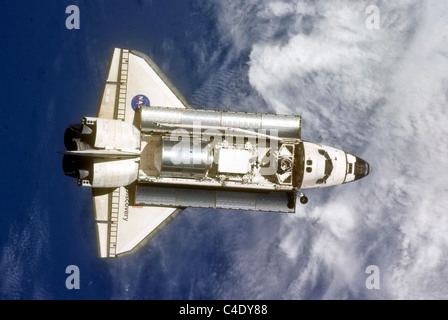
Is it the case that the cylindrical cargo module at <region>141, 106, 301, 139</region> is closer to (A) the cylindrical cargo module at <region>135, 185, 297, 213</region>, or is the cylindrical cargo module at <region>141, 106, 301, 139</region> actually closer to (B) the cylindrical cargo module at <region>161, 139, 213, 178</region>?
(B) the cylindrical cargo module at <region>161, 139, 213, 178</region>

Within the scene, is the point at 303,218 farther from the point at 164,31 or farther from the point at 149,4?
the point at 149,4

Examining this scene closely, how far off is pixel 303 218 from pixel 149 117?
41.4 ft

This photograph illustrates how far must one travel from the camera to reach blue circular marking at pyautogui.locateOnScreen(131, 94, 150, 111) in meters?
15.4

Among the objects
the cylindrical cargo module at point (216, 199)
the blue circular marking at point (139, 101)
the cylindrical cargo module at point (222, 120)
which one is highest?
→ the blue circular marking at point (139, 101)

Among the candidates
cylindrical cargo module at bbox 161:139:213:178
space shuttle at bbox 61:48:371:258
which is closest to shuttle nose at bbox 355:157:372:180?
space shuttle at bbox 61:48:371:258

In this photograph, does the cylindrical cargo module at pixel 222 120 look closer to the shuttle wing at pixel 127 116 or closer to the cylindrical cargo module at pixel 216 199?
the shuttle wing at pixel 127 116

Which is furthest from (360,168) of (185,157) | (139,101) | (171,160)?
(139,101)

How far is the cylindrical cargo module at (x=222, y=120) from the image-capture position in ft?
47.5

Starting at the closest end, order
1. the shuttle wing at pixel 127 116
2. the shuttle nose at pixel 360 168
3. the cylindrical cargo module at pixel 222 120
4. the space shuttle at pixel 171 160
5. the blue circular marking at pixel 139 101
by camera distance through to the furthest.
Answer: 1. the space shuttle at pixel 171 160
2. the cylindrical cargo module at pixel 222 120
3. the shuttle nose at pixel 360 168
4. the shuttle wing at pixel 127 116
5. the blue circular marking at pixel 139 101

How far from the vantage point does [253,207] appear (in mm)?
14914

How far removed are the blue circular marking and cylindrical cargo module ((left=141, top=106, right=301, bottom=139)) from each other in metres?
1.36

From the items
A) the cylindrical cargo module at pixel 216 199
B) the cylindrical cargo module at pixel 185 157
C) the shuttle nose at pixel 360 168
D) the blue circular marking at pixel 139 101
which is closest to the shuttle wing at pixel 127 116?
the blue circular marking at pixel 139 101

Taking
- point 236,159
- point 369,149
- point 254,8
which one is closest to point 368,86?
point 369,149

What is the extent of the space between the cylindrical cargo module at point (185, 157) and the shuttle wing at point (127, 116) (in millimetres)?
2833
